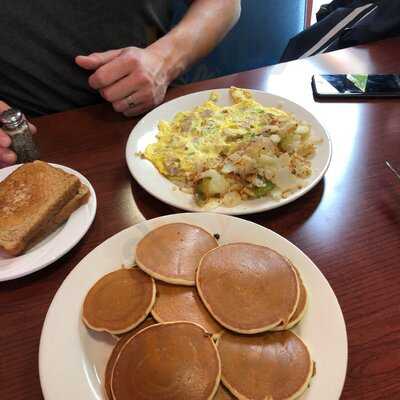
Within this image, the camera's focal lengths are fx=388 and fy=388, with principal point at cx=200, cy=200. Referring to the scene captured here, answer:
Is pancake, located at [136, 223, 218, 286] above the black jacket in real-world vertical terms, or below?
above

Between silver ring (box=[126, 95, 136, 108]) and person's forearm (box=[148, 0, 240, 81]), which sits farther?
person's forearm (box=[148, 0, 240, 81])

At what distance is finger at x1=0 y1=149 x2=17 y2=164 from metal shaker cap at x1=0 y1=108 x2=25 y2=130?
9 centimetres

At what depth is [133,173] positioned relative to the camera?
115 centimetres

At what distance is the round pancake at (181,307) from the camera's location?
0.73 m

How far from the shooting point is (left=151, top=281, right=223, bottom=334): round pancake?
0.73 metres

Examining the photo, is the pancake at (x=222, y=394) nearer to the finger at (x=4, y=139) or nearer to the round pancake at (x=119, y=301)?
the round pancake at (x=119, y=301)

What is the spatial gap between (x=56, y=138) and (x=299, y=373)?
1.15 metres

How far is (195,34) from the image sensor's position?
5.44ft

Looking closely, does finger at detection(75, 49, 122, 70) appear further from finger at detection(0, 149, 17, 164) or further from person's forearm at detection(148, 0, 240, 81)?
finger at detection(0, 149, 17, 164)

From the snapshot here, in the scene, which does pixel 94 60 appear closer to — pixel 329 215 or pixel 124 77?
pixel 124 77

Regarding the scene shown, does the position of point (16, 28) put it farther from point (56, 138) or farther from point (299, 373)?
point (299, 373)

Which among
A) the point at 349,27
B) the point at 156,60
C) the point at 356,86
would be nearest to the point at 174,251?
the point at 156,60

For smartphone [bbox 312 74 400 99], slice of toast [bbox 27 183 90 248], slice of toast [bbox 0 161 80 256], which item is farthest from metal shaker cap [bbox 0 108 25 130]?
smartphone [bbox 312 74 400 99]

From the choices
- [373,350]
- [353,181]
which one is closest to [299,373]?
[373,350]
